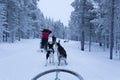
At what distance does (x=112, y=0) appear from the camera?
79.9ft

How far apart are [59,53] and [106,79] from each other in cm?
374

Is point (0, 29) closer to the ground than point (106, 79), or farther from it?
farther from it

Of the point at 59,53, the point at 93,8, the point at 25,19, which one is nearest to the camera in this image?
the point at 59,53

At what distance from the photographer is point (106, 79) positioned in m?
11.6

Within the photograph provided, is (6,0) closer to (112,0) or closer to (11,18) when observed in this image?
(11,18)

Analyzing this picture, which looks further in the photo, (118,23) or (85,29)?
(85,29)

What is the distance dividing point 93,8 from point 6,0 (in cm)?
1298

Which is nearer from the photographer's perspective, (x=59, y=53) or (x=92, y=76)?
(x=92, y=76)

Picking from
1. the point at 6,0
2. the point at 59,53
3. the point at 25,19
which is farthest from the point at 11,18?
the point at 59,53

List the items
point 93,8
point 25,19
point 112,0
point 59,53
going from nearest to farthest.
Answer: point 59,53, point 112,0, point 93,8, point 25,19

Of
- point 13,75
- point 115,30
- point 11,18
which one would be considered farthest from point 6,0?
point 13,75

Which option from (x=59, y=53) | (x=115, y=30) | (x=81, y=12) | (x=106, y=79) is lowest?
(x=106, y=79)

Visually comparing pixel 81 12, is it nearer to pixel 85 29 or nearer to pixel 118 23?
pixel 85 29

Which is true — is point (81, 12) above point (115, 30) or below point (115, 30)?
above
